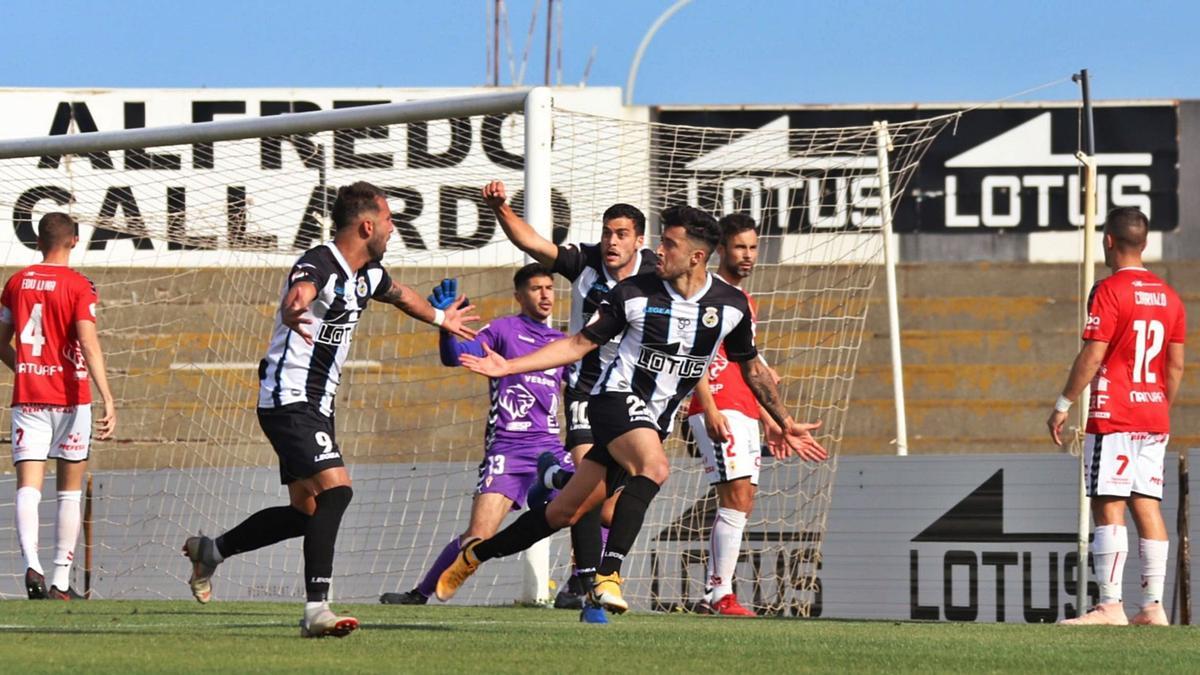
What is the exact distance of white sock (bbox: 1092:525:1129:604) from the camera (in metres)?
8.45

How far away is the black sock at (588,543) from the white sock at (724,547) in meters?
1.53

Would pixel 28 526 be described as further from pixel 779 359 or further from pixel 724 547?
pixel 779 359

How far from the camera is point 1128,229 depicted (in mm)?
8492

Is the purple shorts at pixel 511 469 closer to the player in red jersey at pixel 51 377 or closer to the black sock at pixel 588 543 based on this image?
the black sock at pixel 588 543

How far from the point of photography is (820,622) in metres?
8.33

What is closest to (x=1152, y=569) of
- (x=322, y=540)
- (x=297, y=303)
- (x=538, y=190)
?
(x=538, y=190)

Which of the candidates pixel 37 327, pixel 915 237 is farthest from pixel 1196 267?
pixel 37 327

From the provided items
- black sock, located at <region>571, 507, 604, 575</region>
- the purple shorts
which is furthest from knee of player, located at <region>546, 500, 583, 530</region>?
the purple shorts

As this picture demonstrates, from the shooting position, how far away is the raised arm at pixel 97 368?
376 inches

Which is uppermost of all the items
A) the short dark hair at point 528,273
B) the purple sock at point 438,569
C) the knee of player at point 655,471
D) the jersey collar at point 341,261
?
the short dark hair at point 528,273

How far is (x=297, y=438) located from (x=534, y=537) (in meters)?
1.25

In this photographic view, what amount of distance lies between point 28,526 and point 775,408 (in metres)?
4.48

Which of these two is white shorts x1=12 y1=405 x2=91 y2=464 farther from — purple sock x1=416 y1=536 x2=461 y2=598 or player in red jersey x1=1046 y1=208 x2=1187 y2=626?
player in red jersey x1=1046 y1=208 x2=1187 y2=626

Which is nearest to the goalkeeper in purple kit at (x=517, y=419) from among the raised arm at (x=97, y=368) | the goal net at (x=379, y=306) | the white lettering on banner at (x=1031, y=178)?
the goal net at (x=379, y=306)
